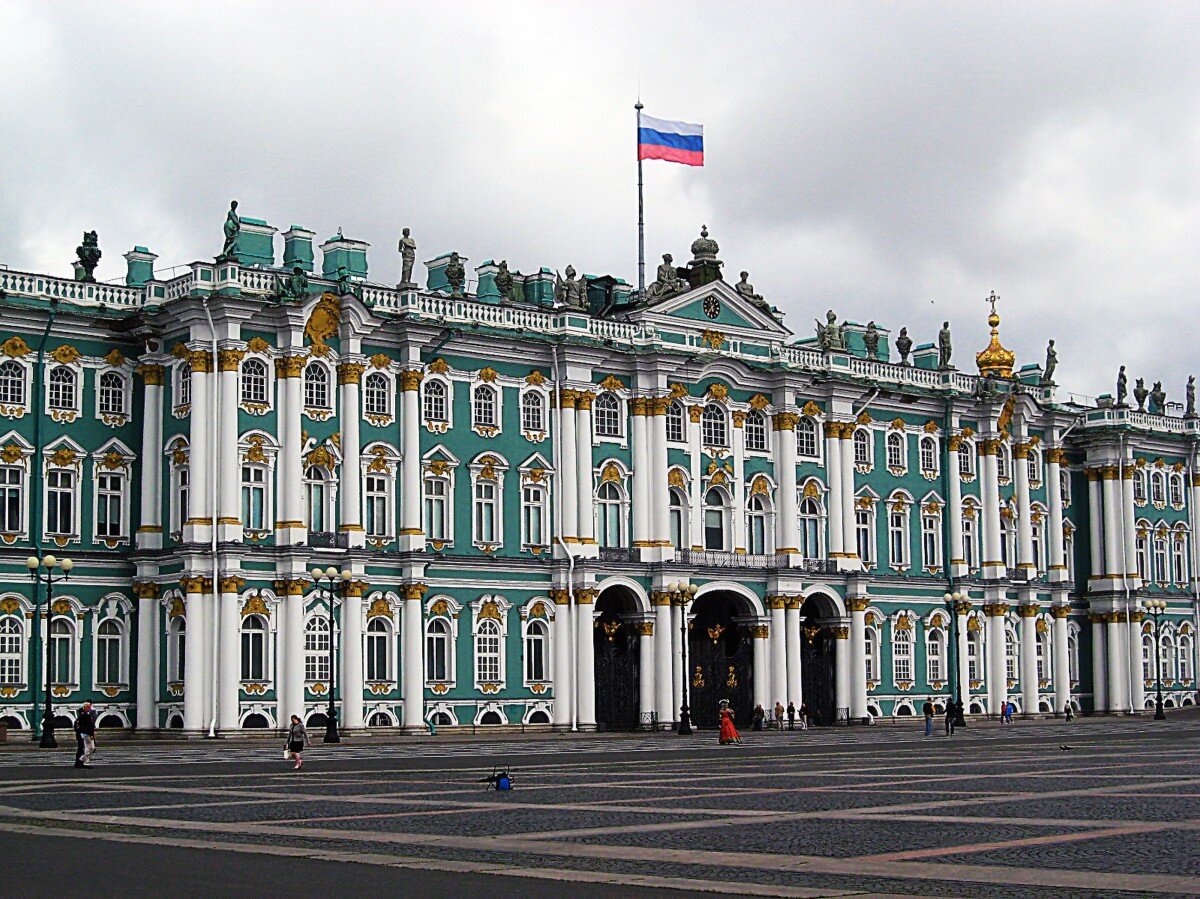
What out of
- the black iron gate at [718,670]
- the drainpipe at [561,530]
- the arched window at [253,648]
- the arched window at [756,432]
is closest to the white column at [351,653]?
the arched window at [253,648]

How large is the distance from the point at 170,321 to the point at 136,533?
7.64 meters

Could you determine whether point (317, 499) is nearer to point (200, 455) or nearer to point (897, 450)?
point (200, 455)

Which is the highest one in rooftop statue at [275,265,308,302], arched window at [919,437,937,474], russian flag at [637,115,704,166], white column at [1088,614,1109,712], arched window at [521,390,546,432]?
russian flag at [637,115,704,166]

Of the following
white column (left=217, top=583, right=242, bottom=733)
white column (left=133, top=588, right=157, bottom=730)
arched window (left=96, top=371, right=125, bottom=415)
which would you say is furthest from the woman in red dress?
arched window (left=96, top=371, right=125, bottom=415)

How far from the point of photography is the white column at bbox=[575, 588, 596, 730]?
7169cm

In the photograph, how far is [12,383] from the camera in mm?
62594

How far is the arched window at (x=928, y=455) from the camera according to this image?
86.5 m

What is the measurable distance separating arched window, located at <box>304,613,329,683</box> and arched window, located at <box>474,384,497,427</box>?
33.9 ft

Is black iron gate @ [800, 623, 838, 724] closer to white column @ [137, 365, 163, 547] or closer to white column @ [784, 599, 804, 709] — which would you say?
white column @ [784, 599, 804, 709]

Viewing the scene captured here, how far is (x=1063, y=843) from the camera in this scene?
65.1ft

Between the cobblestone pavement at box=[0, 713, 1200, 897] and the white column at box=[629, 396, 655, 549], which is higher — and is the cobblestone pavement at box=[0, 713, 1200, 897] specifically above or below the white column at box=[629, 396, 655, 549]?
below

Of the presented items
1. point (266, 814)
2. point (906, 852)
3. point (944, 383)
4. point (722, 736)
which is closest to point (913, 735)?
point (722, 736)

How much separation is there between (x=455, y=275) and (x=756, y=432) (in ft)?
51.0

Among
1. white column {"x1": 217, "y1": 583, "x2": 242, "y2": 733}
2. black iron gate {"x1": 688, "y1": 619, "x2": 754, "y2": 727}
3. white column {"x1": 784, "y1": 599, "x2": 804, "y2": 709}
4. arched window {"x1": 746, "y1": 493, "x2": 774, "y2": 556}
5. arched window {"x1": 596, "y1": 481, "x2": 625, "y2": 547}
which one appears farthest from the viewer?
arched window {"x1": 746, "y1": 493, "x2": 774, "y2": 556}
